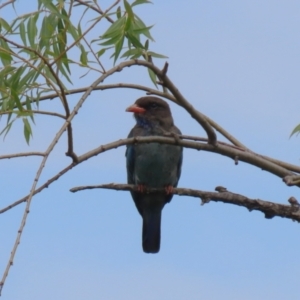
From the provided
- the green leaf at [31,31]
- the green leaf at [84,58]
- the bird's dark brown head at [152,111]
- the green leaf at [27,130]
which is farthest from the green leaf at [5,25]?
the bird's dark brown head at [152,111]

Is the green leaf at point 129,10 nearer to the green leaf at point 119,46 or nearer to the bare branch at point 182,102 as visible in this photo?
the green leaf at point 119,46

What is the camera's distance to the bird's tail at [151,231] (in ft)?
30.5

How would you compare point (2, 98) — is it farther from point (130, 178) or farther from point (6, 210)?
point (130, 178)

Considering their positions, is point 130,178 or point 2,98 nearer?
point 2,98

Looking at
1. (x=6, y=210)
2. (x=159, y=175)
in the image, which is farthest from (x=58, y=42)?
(x=159, y=175)

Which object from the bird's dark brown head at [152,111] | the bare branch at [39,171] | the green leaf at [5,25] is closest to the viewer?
the bare branch at [39,171]

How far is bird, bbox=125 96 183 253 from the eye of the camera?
855 cm

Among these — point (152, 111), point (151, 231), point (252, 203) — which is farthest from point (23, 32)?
point (151, 231)

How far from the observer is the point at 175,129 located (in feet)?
29.8

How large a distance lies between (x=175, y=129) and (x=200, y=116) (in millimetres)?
4543

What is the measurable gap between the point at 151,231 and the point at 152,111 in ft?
4.84

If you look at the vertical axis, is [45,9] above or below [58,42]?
above

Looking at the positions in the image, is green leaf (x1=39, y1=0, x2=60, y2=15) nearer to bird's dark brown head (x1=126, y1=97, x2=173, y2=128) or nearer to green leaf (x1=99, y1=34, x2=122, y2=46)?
green leaf (x1=99, y1=34, x2=122, y2=46)

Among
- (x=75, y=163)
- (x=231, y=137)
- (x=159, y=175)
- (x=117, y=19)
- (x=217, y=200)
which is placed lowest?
(x=75, y=163)
